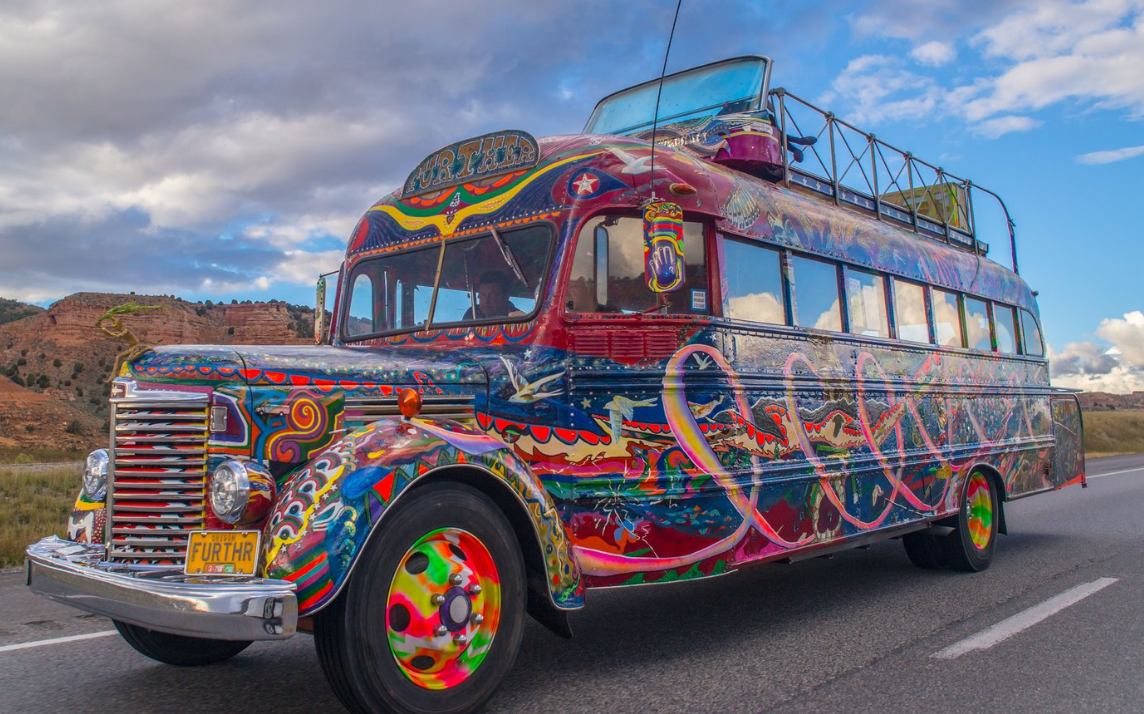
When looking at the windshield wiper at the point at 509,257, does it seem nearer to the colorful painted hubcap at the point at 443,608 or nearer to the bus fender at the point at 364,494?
the bus fender at the point at 364,494

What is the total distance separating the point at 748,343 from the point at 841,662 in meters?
1.82

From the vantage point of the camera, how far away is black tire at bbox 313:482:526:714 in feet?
10.9

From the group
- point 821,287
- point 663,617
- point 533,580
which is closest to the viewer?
point 533,580

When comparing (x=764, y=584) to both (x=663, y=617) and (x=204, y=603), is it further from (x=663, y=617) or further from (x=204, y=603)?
(x=204, y=603)

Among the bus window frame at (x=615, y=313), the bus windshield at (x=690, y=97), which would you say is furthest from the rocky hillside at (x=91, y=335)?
the bus window frame at (x=615, y=313)

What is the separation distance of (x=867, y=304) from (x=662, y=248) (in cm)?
303

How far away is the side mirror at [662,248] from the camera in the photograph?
14.2 feet

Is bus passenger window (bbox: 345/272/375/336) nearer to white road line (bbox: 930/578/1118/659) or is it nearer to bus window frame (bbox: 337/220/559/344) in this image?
bus window frame (bbox: 337/220/559/344)

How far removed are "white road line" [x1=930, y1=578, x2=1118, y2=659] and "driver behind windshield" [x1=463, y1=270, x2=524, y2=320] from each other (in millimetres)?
2928

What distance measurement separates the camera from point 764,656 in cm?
479

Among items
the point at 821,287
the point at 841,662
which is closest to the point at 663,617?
the point at 841,662

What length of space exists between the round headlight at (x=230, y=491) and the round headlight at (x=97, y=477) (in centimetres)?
83

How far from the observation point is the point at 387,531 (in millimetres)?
3473

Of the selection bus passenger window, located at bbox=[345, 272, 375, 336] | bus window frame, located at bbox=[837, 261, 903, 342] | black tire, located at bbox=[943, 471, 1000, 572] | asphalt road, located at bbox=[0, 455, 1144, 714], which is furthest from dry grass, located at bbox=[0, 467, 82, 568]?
black tire, located at bbox=[943, 471, 1000, 572]
